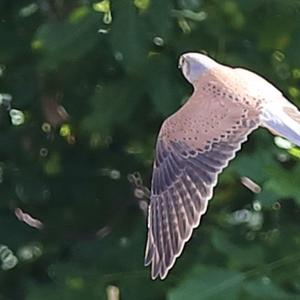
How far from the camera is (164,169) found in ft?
7.87

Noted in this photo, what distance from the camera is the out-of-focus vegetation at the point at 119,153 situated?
278 cm

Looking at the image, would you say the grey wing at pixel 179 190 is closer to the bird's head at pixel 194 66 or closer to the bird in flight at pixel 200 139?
the bird in flight at pixel 200 139

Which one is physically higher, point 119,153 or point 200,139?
point 200,139

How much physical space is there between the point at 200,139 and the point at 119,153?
926mm

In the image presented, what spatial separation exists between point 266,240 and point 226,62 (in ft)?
1.46

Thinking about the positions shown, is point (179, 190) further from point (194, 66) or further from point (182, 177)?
point (194, 66)

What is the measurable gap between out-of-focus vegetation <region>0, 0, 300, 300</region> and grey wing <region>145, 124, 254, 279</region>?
0.56ft

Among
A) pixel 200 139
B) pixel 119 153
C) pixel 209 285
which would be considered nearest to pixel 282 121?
pixel 200 139

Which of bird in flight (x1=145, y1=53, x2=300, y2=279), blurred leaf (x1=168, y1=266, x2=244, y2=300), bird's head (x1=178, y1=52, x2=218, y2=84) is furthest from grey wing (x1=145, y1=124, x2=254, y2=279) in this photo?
blurred leaf (x1=168, y1=266, x2=244, y2=300)

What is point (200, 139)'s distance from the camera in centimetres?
240

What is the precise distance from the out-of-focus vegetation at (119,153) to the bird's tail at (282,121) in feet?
0.48

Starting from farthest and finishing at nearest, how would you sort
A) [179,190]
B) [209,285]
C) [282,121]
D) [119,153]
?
[119,153], [209,285], [179,190], [282,121]

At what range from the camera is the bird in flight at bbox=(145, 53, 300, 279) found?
Result: 7.46 ft

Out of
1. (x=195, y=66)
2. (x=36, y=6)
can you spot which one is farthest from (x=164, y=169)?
(x=36, y=6)
